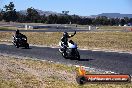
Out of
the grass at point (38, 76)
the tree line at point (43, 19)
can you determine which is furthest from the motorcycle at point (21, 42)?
the tree line at point (43, 19)

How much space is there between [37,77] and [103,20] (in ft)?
418

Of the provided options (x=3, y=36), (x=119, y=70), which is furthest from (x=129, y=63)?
(x=3, y=36)

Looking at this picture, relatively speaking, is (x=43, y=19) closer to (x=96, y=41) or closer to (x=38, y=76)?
(x=96, y=41)

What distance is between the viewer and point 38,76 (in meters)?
14.9

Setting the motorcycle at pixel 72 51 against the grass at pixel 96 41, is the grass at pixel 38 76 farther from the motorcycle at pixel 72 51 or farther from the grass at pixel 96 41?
the grass at pixel 96 41

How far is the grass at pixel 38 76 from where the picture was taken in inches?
509

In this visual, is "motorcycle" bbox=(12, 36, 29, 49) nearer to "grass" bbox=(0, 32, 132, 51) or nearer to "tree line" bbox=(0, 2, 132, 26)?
"grass" bbox=(0, 32, 132, 51)

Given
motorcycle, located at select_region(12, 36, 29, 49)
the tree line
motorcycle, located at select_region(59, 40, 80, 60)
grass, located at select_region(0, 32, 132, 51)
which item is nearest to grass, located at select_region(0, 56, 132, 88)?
motorcycle, located at select_region(59, 40, 80, 60)

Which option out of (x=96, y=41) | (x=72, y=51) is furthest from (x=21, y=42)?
(x=96, y=41)

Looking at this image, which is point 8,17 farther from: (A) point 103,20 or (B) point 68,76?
(B) point 68,76

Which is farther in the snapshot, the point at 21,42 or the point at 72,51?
the point at 21,42

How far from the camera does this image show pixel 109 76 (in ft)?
36.6

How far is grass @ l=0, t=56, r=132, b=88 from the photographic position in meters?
12.9

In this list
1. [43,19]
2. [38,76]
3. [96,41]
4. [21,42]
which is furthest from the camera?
[43,19]
